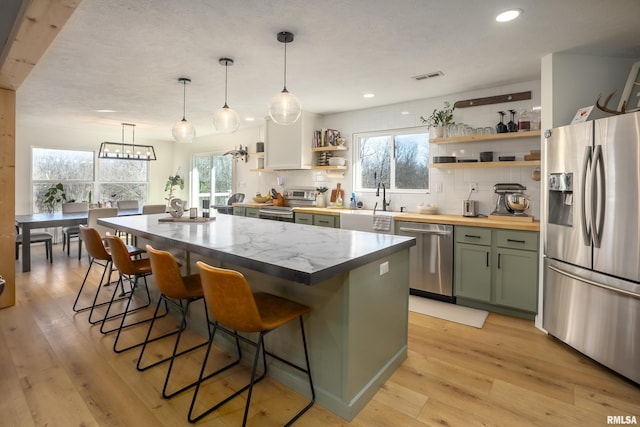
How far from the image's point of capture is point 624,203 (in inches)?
87.3

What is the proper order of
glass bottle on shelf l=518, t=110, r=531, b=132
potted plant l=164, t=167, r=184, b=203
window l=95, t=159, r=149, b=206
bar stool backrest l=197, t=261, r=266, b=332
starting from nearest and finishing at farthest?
bar stool backrest l=197, t=261, r=266, b=332, glass bottle on shelf l=518, t=110, r=531, b=132, window l=95, t=159, r=149, b=206, potted plant l=164, t=167, r=184, b=203

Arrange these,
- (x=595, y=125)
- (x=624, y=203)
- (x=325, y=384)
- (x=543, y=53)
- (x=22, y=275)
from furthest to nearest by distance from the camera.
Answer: (x=22, y=275) < (x=543, y=53) < (x=595, y=125) < (x=624, y=203) < (x=325, y=384)

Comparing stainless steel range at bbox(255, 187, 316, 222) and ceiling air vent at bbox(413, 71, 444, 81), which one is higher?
ceiling air vent at bbox(413, 71, 444, 81)

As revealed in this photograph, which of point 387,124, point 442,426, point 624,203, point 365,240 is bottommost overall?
point 442,426

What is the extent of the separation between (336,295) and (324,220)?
283 cm

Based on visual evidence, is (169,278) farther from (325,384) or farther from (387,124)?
(387,124)

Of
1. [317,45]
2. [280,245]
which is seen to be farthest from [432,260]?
[317,45]

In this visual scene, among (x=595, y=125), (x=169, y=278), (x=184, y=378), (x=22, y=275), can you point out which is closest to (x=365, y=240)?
(x=169, y=278)

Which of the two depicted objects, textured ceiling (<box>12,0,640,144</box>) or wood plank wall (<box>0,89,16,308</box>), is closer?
textured ceiling (<box>12,0,640,144</box>)

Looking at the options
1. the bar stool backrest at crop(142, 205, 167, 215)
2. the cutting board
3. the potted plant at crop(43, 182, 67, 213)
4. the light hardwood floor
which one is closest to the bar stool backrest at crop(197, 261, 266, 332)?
the light hardwood floor

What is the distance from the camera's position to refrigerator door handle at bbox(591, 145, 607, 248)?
2.35 metres

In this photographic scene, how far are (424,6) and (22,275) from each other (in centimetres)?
559

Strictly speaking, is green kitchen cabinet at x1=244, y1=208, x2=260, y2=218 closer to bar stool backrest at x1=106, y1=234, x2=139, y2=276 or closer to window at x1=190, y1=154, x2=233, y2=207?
window at x1=190, y1=154, x2=233, y2=207

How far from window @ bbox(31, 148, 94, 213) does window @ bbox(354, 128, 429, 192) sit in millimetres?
6006
